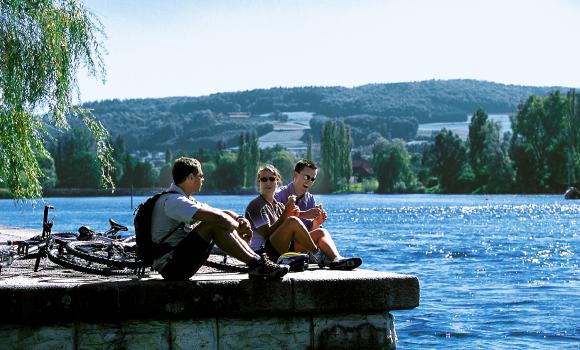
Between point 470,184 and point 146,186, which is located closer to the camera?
point 470,184

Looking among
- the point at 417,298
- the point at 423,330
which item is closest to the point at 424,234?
the point at 423,330

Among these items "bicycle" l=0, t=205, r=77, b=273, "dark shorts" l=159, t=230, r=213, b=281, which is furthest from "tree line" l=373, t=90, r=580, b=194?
"dark shorts" l=159, t=230, r=213, b=281

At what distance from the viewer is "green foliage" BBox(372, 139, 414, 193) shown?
514ft

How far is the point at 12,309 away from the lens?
7434mm

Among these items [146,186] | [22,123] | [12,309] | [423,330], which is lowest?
[146,186]

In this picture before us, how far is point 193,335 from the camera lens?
7.55 m

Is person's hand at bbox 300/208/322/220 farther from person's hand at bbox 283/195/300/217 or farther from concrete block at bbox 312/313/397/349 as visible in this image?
concrete block at bbox 312/313/397/349

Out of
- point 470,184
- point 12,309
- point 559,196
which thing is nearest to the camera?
point 12,309

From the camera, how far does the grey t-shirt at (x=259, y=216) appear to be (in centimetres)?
958

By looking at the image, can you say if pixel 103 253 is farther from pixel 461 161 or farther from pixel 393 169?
pixel 393 169

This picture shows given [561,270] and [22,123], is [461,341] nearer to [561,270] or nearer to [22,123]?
[22,123]

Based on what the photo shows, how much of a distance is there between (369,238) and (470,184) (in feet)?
299

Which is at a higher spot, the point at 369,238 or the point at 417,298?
the point at 417,298

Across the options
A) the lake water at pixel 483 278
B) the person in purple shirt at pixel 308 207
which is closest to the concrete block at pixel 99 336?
the person in purple shirt at pixel 308 207
